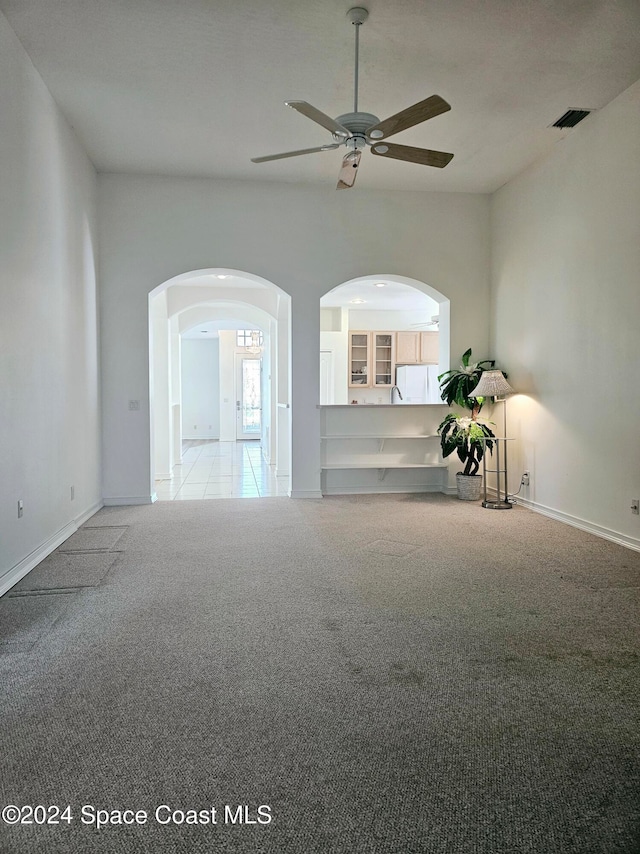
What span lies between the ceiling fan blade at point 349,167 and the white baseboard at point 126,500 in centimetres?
349

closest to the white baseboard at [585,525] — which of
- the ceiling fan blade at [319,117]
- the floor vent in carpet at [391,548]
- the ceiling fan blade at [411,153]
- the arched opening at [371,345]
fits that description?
the floor vent in carpet at [391,548]

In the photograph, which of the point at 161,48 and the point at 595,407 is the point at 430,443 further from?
the point at 161,48

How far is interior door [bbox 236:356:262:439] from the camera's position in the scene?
1348 cm

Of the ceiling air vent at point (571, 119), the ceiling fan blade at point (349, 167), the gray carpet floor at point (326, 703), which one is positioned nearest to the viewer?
the gray carpet floor at point (326, 703)

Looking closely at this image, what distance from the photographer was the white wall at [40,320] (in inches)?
129

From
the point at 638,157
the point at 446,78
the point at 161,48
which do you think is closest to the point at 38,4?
the point at 161,48

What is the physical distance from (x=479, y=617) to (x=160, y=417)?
18.6ft

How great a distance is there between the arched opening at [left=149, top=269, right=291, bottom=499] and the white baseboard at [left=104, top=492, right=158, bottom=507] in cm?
42

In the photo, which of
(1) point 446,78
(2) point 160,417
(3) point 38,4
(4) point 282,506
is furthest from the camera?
(2) point 160,417

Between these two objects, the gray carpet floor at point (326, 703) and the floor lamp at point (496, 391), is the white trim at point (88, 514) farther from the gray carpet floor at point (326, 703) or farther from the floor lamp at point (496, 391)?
the floor lamp at point (496, 391)

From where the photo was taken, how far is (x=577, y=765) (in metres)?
1.65

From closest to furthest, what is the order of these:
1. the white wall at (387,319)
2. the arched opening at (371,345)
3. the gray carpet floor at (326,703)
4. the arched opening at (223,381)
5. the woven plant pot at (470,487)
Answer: the gray carpet floor at (326,703) < the woven plant pot at (470,487) < the arched opening at (223,381) < the arched opening at (371,345) < the white wall at (387,319)

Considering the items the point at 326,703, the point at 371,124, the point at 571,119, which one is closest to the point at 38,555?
the point at 326,703

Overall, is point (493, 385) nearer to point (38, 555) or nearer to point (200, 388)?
point (38, 555)
